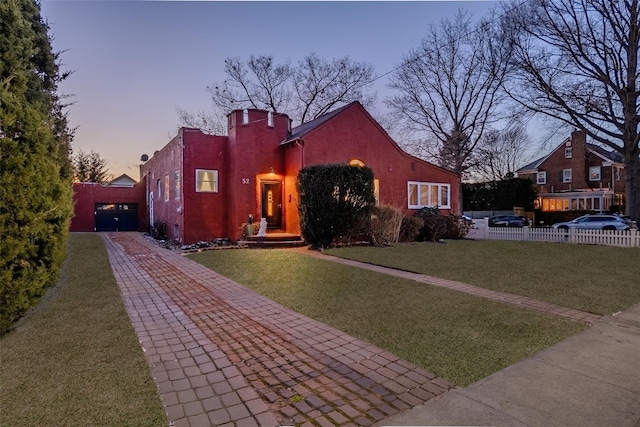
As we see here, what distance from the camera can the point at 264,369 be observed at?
11.1 ft

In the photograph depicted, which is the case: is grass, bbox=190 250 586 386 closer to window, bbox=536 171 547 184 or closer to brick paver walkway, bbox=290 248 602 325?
brick paver walkway, bbox=290 248 602 325

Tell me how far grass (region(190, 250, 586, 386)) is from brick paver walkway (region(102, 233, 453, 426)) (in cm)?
30

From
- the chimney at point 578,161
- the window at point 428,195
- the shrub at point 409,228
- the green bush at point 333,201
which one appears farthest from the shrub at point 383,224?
the chimney at point 578,161

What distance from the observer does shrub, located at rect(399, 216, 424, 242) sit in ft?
46.2

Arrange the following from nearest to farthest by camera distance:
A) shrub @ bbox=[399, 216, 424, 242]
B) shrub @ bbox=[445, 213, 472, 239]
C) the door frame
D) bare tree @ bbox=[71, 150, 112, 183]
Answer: shrub @ bbox=[399, 216, 424, 242] < the door frame < shrub @ bbox=[445, 213, 472, 239] < bare tree @ bbox=[71, 150, 112, 183]

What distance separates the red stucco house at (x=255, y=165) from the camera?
1437 cm

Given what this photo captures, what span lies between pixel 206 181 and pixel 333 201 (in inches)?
242

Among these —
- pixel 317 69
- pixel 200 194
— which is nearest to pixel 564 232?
pixel 200 194

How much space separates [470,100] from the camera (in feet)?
98.4

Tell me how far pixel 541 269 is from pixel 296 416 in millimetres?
8138

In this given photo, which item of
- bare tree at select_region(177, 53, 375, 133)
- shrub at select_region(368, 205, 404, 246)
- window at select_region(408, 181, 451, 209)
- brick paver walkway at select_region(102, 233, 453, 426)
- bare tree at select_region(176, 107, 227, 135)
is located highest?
bare tree at select_region(177, 53, 375, 133)

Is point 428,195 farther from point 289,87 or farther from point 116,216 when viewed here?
point 116,216

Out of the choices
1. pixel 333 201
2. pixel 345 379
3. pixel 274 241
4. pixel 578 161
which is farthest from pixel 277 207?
pixel 578 161

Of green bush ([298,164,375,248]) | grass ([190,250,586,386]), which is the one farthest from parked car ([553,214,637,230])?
grass ([190,250,586,386])
